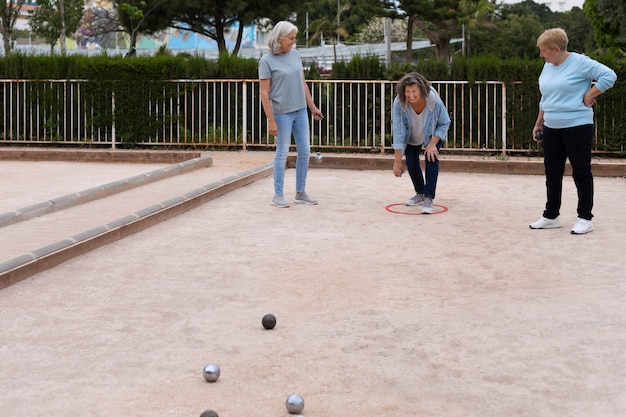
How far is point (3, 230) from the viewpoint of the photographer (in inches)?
312

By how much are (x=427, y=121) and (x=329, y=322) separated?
4533mm

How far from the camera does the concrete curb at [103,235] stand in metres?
6.07

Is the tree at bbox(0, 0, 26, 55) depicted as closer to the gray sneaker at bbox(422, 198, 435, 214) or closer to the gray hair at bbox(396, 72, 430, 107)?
the gray hair at bbox(396, 72, 430, 107)

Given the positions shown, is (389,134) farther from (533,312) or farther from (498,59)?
(533,312)

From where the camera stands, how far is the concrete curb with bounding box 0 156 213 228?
848cm

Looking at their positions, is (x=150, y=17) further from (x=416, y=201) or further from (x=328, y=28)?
(x=416, y=201)

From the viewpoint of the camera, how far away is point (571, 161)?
25.9 feet

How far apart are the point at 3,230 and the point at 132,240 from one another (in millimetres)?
1155

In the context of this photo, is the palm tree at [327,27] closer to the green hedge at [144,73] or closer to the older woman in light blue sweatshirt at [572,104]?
the green hedge at [144,73]

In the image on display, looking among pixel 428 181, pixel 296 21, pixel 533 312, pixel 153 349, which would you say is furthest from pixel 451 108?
pixel 296 21

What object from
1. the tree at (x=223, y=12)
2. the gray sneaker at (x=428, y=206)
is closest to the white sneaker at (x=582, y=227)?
the gray sneaker at (x=428, y=206)

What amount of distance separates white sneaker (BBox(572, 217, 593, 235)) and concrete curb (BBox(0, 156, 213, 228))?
4794 millimetres

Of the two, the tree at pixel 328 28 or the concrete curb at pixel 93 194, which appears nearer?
the concrete curb at pixel 93 194

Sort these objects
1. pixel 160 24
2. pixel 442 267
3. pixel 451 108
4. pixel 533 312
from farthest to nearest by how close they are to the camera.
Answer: pixel 160 24
pixel 451 108
pixel 442 267
pixel 533 312
